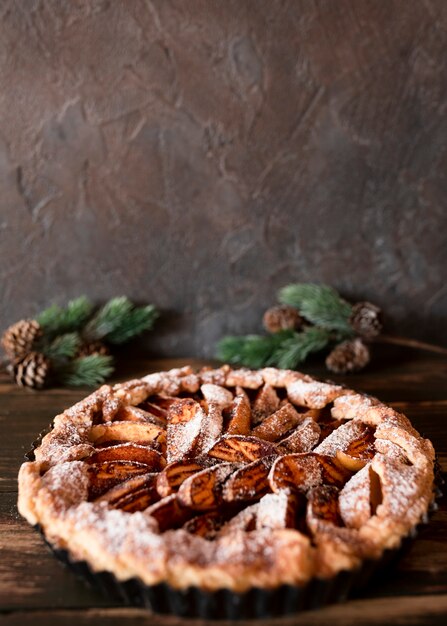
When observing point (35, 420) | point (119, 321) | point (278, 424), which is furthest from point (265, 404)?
point (119, 321)

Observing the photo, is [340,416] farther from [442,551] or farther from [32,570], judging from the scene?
[32,570]

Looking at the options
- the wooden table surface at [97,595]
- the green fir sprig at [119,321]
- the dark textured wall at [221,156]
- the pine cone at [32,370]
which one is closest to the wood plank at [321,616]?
the wooden table surface at [97,595]

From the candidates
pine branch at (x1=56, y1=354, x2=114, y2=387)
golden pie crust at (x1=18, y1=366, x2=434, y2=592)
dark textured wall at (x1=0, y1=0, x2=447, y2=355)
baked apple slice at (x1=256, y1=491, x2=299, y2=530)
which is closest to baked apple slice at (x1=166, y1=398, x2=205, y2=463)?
golden pie crust at (x1=18, y1=366, x2=434, y2=592)

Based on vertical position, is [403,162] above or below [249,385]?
above

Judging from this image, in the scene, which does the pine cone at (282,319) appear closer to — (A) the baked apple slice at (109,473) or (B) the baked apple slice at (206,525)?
(A) the baked apple slice at (109,473)

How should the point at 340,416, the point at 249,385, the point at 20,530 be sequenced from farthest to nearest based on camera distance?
the point at 249,385, the point at 340,416, the point at 20,530

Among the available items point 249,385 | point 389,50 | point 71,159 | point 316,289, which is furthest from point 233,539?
point 389,50
